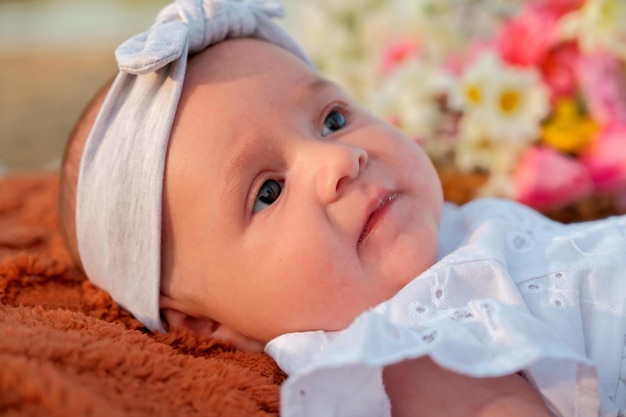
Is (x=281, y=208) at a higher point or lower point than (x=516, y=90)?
higher

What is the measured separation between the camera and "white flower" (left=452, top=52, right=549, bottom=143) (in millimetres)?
1842

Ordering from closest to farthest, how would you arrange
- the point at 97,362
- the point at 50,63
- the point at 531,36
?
the point at 97,362 → the point at 531,36 → the point at 50,63

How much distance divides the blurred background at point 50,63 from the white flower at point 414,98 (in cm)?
126

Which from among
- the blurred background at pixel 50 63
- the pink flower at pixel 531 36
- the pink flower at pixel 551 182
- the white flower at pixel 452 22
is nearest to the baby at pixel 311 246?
the pink flower at pixel 551 182

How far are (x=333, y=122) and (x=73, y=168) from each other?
49cm

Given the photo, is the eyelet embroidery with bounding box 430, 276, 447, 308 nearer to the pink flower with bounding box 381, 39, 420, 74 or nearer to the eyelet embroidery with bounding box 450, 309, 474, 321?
the eyelet embroidery with bounding box 450, 309, 474, 321

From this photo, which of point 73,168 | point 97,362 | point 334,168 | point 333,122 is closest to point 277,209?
point 334,168

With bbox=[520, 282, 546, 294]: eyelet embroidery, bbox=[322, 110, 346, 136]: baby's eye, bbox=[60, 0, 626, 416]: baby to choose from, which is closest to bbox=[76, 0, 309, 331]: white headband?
bbox=[60, 0, 626, 416]: baby

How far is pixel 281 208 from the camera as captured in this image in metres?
1.08

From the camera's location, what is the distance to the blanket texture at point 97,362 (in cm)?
75

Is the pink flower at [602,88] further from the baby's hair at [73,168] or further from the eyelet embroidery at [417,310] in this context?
the baby's hair at [73,168]

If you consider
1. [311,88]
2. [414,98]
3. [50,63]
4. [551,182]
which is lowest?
[50,63]

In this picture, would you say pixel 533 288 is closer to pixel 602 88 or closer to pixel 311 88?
pixel 311 88

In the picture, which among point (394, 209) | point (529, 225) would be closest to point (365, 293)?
point (394, 209)
